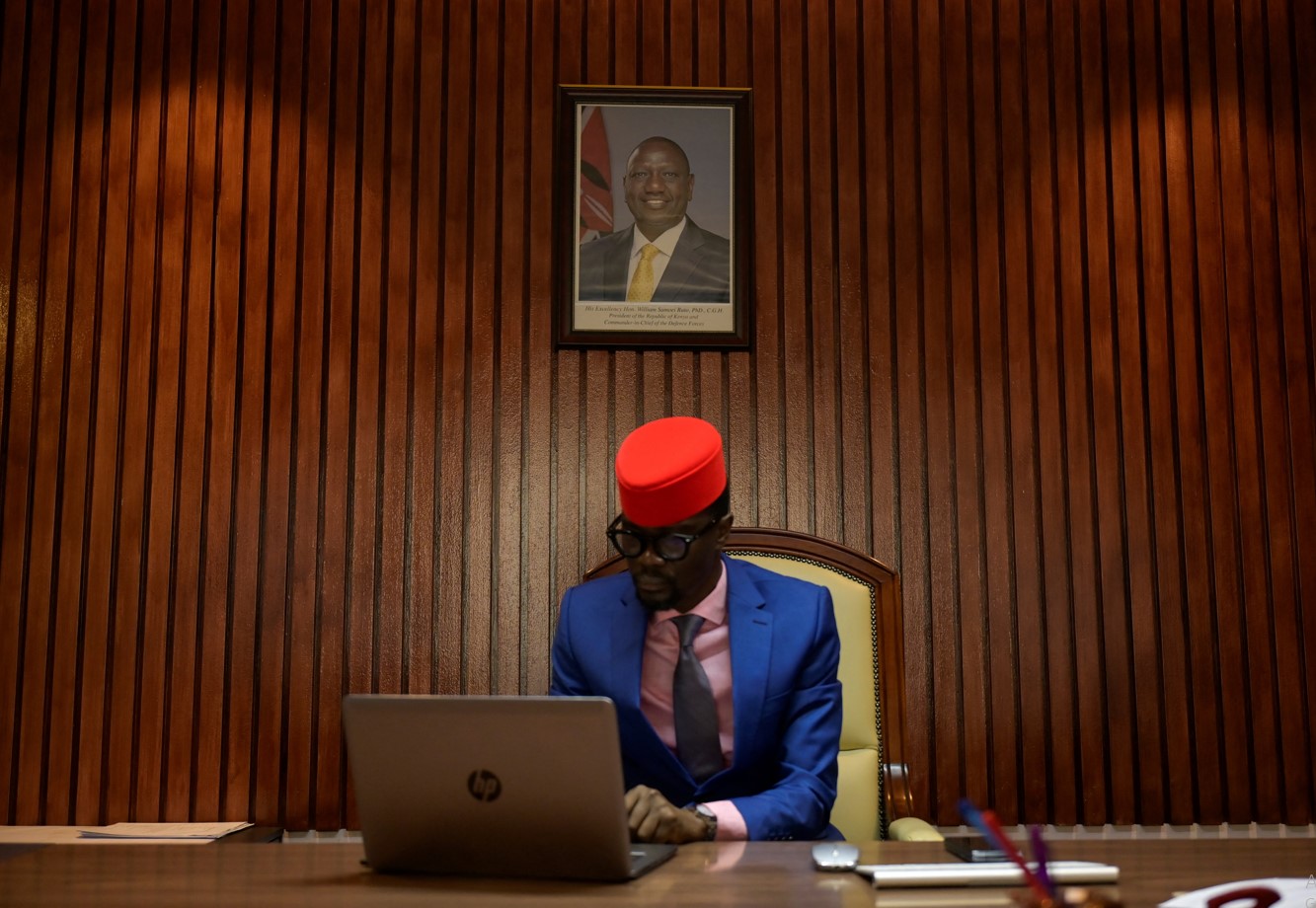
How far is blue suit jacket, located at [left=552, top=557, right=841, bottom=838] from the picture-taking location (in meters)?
2.38

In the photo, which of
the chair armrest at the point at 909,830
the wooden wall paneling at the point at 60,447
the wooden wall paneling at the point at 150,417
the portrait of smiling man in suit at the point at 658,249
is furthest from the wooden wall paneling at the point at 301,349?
the chair armrest at the point at 909,830

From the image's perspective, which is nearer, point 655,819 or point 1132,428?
point 655,819

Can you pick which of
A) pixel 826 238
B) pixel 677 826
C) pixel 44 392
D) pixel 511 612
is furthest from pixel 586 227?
pixel 677 826

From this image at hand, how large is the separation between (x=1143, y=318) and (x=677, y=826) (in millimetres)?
2623

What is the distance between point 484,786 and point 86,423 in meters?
2.68

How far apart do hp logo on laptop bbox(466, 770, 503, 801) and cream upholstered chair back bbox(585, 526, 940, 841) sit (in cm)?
152

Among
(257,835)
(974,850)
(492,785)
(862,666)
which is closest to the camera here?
(492,785)

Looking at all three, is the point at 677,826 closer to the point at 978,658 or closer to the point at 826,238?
the point at 978,658

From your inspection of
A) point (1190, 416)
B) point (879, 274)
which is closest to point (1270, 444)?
point (1190, 416)

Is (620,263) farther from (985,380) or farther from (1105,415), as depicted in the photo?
(1105,415)

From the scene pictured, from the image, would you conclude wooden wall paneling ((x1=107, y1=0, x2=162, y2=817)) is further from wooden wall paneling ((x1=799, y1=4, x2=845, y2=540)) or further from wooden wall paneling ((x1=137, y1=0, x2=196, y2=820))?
wooden wall paneling ((x1=799, y1=4, x2=845, y2=540))

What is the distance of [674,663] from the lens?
2586 millimetres

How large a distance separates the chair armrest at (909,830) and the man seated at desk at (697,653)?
32 cm

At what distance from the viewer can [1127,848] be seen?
5.60 feet
